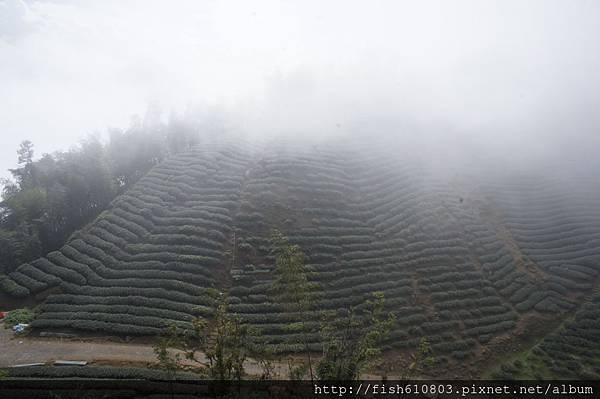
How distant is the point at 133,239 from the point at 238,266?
31.0 feet

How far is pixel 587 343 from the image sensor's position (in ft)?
82.8

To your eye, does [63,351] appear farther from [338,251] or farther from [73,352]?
[338,251]

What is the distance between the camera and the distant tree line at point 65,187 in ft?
116

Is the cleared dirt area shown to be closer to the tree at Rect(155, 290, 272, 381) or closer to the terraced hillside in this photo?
the terraced hillside

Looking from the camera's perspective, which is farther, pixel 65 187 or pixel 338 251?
pixel 65 187

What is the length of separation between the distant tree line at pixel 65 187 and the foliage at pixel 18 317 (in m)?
7.72

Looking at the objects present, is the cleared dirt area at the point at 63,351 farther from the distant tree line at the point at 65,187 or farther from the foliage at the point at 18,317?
the distant tree line at the point at 65,187

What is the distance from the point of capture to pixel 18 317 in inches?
1040

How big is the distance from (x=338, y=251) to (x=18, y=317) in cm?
2326

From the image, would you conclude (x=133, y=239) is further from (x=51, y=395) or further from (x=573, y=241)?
(x=573, y=241)

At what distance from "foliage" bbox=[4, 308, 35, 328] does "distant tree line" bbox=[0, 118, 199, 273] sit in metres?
7.72

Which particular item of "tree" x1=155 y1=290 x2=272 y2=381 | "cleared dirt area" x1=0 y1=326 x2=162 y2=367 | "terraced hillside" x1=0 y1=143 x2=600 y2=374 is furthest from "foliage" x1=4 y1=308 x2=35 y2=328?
"tree" x1=155 y1=290 x2=272 y2=381

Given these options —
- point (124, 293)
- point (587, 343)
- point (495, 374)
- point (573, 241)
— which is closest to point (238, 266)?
point (124, 293)

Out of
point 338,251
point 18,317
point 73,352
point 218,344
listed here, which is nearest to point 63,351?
point 73,352
